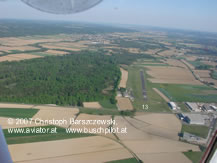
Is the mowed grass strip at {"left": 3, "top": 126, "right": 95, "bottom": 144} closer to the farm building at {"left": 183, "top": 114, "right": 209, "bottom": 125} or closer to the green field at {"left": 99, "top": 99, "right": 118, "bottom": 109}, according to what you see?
the green field at {"left": 99, "top": 99, "right": 118, "bottom": 109}

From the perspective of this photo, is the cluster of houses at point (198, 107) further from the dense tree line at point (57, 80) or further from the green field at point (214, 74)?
Result: the green field at point (214, 74)

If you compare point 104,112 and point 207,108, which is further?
point 207,108

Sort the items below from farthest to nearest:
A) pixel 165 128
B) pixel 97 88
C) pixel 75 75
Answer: pixel 75 75 < pixel 97 88 < pixel 165 128

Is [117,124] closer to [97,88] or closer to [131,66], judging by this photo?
[97,88]

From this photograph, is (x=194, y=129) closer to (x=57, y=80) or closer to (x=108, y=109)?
(x=108, y=109)

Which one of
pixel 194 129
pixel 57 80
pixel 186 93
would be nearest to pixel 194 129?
pixel 194 129

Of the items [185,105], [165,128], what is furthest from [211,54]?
[165,128]

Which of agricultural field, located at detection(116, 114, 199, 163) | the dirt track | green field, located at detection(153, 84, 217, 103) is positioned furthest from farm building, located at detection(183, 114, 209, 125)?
the dirt track
